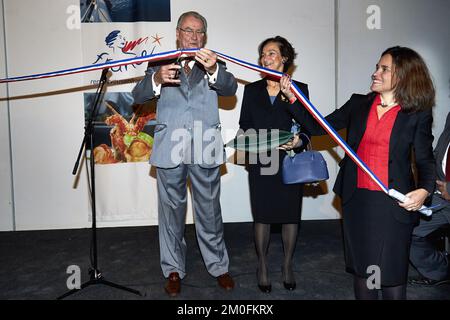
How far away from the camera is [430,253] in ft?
10.9

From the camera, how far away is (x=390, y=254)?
2.24 metres

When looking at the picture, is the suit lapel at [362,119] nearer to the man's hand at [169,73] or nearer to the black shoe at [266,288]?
the man's hand at [169,73]

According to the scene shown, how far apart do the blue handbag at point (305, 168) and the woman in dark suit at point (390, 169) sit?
48cm

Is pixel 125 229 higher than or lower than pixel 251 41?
lower

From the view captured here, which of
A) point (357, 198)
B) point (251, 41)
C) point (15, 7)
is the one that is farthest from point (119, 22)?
point (357, 198)

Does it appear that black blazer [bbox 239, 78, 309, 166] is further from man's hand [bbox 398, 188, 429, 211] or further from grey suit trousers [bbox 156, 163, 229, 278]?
man's hand [bbox 398, 188, 429, 211]

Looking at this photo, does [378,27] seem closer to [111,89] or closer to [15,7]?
[111,89]

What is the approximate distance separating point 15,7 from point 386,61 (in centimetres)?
439

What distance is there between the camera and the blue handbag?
2871 millimetres

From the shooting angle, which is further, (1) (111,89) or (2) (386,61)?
(1) (111,89)

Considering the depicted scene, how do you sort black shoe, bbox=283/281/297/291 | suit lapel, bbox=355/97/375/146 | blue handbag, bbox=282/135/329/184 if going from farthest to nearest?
black shoe, bbox=283/281/297/291
blue handbag, bbox=282/135/329/184
suit lapel, bbox=355/97/375/146

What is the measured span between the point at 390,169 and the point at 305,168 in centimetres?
74

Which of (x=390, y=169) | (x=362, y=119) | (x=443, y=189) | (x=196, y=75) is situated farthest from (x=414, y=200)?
(x=196, y=75)

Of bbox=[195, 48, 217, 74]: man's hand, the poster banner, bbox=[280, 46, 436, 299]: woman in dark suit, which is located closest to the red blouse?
bbox=[280, 46, 436, 299]: woman in dark suit
